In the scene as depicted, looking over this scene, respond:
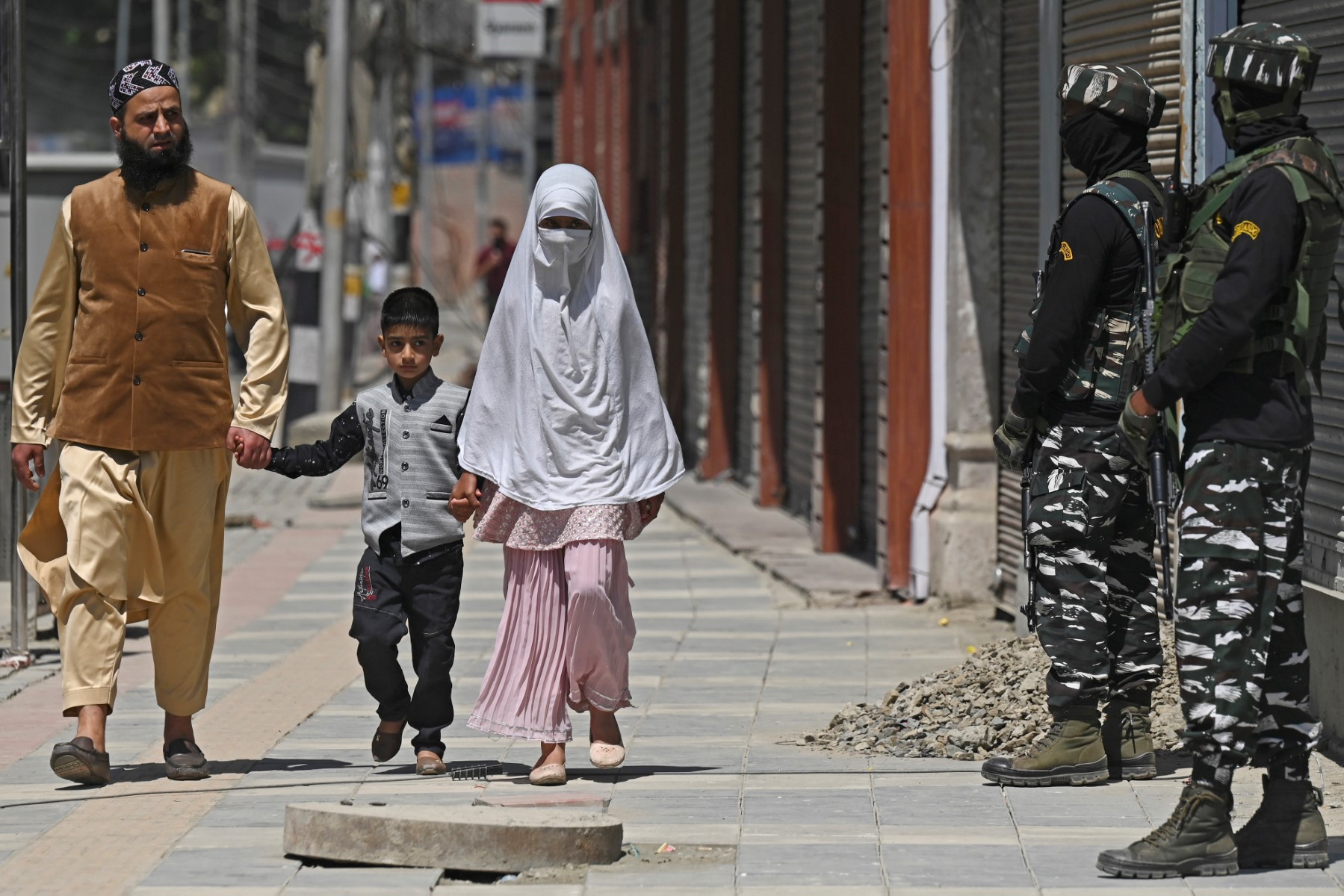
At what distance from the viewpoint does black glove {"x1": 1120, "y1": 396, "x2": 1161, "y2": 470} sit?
16.4 feet

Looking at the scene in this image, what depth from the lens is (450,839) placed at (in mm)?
5035

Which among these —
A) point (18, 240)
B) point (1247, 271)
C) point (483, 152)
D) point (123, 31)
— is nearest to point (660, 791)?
point (1247, 271)

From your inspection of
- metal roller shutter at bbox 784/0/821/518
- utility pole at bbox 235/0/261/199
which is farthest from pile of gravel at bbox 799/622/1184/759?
utility pole at bbox 235/0/261/199

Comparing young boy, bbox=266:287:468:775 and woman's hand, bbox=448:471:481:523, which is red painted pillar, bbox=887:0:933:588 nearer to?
young boy, bbox=266:287:468:775

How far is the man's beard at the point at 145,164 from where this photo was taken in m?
6.23

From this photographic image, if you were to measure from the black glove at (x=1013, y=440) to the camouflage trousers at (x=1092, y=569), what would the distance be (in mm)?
43

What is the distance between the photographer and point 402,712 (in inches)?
249

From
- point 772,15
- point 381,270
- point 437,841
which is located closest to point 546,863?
point 437,841

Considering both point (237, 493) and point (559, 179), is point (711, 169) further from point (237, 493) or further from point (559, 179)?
point (559, 179)

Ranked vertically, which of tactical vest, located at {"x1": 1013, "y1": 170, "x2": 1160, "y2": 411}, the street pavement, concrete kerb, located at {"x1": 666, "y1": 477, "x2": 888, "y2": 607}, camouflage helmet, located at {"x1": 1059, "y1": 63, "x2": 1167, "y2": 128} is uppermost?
camouflage helmet, located at {"x1": 1059, "y1": 63, "x2": 1167, "y2": 128}

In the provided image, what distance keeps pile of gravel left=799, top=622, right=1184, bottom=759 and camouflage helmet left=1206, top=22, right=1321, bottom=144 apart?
7.25 feet

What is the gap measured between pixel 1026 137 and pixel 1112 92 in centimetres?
393

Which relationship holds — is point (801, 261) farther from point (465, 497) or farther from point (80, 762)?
point (80, 762)

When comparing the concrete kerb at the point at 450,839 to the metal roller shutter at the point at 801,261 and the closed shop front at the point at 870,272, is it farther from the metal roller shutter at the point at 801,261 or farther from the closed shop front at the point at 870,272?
the metal roller shutter at the point at 801,261
